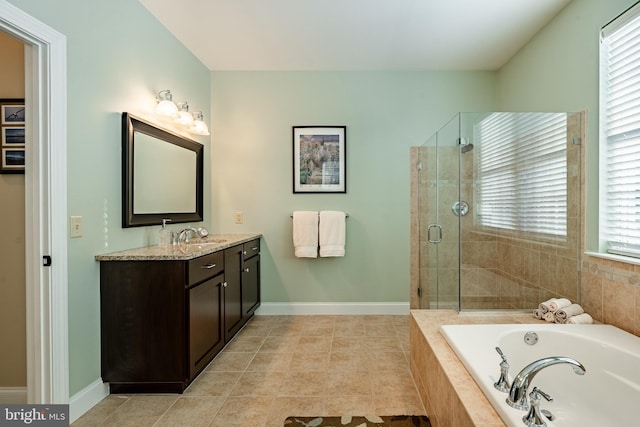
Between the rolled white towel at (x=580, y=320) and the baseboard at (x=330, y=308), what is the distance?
1.58m

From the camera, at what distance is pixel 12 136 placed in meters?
1.74

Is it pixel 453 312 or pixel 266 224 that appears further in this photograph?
pixel 266 224

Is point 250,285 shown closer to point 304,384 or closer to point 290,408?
point 304,384

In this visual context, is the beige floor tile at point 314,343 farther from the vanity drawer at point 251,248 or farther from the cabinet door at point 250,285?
the vanity drawer at point 251,248

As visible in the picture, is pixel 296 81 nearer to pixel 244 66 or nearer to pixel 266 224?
pixel 244 66

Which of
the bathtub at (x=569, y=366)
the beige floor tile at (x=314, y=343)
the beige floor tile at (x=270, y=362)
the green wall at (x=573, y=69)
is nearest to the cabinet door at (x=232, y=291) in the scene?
the beige floor tile at (x=270, y=362)

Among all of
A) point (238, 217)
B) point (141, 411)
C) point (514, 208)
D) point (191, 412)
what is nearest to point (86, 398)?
point (141, 411)

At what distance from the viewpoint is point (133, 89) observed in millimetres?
2090

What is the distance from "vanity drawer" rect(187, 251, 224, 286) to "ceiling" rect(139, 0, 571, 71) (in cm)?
180

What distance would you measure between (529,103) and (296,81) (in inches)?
86.8

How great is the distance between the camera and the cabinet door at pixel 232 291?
235 cm

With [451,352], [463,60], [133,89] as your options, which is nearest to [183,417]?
[451,352]

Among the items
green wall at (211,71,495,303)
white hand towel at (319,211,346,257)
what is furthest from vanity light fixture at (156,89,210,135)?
white hand towel at (319,211,346,257)

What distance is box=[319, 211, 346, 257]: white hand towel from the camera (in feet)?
10.2
